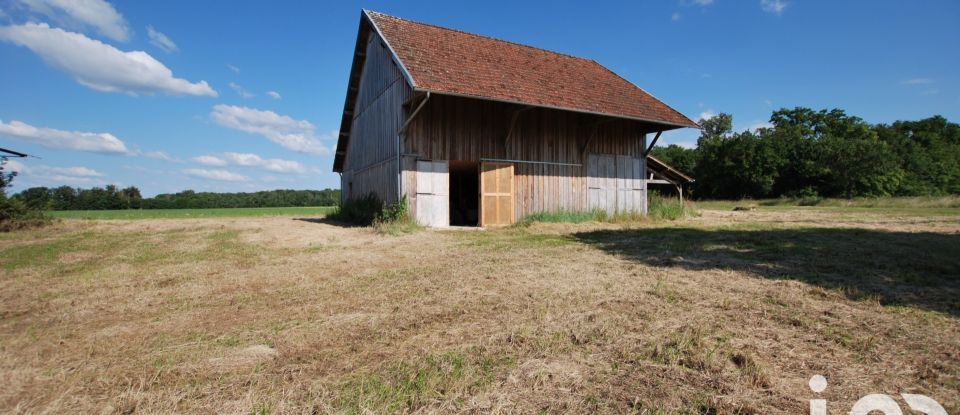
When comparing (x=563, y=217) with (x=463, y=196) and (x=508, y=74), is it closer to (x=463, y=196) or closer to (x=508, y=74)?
(x=508, y=74)

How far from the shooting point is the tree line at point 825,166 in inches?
1409

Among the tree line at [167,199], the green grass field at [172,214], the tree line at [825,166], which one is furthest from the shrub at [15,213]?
the tree line at [825,166]

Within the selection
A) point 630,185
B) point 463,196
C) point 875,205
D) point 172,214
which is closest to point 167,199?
point 172,214

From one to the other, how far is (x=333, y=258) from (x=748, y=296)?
5.82m

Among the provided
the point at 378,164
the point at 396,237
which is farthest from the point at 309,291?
the point at 378,164

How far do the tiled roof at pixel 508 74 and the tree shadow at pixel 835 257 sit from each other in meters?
5.04

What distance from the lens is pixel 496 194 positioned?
13547 mm

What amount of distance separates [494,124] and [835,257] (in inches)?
369

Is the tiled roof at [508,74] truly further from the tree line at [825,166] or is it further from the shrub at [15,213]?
the tree line at [825,166]

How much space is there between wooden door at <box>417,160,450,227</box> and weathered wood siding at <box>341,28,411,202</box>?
809 mm

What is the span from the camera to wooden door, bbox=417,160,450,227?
12.8 meters

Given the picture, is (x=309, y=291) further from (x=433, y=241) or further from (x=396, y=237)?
(x=396, y=237)

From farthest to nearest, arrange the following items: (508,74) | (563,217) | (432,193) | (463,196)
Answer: (463,196) < (563,217) < (508,74) < (432,193)

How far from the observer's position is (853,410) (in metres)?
2.15
